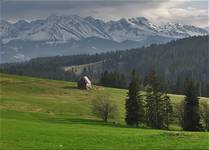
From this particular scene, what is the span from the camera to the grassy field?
3391 cm

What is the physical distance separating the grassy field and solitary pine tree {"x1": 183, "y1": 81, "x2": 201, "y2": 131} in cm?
1319

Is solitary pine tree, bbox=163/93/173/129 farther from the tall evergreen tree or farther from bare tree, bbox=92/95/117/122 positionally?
bare tree, bbox=92/95/117/122

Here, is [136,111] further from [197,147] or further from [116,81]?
[116,81]

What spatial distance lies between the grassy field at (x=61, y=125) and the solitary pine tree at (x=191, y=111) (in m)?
13.2

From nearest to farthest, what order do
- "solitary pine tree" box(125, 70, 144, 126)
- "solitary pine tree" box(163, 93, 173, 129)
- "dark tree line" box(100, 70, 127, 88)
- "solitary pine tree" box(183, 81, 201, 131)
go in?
"solitary pine tree" box(183, 81, 201, 131), "solitary pine tree" box(125, 70, 144, 126), "solitary pine tree" box(163, 93, 173, 129), "dark tree line" box(100, 70, 127, 88)

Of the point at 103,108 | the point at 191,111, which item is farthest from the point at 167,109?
the point at 103,108

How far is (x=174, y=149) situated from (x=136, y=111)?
186ft

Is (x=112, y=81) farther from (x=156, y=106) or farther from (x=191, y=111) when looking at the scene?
(x=191, y=111)

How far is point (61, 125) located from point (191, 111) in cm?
2925

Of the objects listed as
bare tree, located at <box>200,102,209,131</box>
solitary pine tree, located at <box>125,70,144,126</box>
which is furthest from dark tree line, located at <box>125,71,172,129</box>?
bare tree, located at <box>200,102,209,131</box>

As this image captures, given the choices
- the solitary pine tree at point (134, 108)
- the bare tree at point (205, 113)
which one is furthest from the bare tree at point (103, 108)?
the bare tree at point (205, 113)

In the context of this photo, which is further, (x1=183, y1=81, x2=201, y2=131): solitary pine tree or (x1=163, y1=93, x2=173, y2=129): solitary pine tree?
(x1=163, y1=93, x2=173, y2=129): solitary pine tree

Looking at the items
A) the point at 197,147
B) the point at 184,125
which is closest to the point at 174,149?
the point at 197,147

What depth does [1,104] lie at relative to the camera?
9438 centimetres
